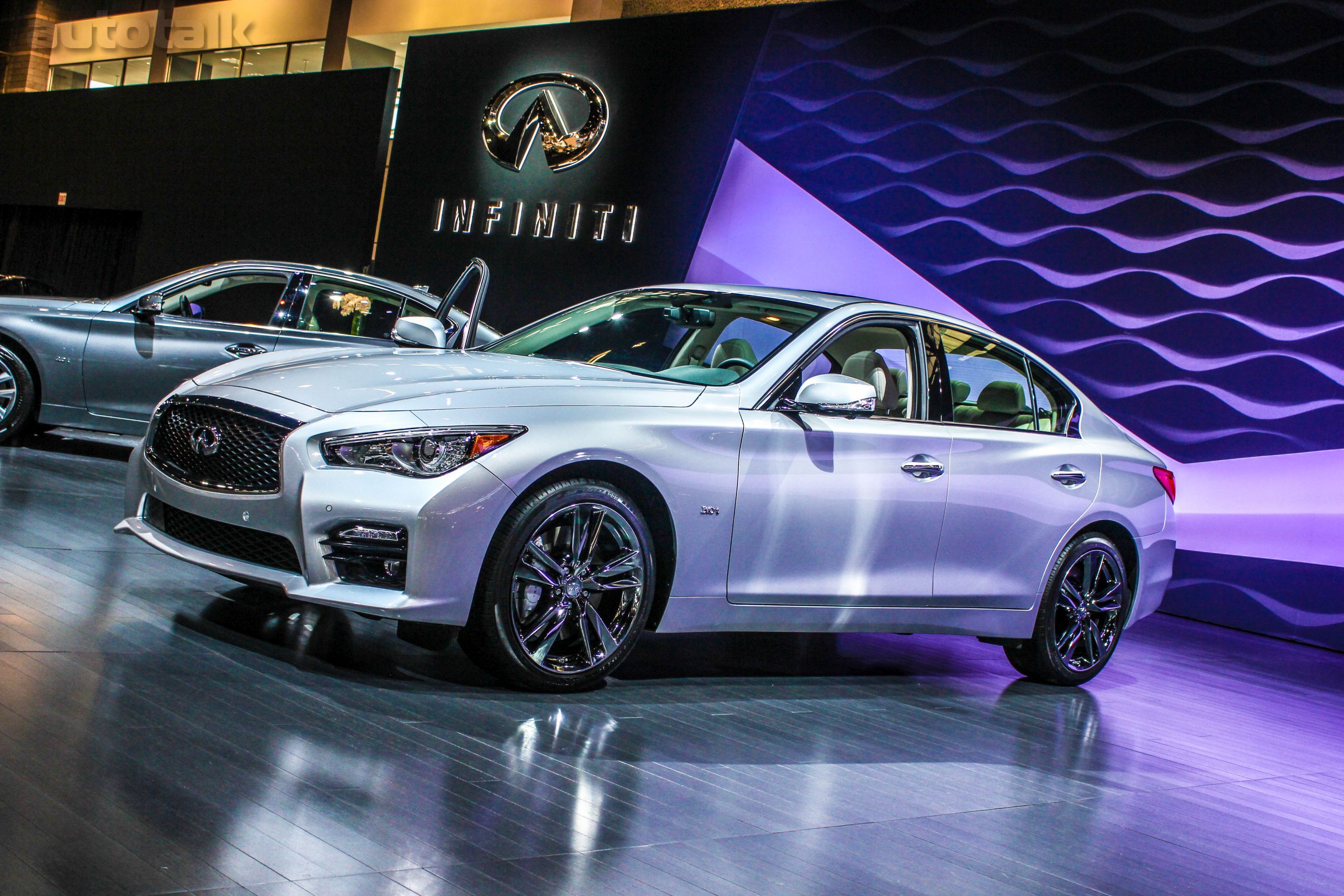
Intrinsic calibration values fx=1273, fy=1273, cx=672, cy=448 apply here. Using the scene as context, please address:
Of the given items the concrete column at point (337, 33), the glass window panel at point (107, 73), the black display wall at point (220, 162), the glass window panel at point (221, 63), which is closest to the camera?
the black display wall at point (220, 162)

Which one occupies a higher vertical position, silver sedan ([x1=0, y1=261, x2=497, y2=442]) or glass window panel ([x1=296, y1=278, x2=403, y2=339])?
glass window panel ([x1=296, y1=278, x2=403, y2=339])

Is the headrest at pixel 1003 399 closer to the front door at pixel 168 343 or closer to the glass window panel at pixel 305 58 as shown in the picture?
the front door at pixel 168 343

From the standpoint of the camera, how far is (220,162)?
62.3ft

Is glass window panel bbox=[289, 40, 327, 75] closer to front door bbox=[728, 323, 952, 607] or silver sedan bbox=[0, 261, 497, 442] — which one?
silver sedan bbox=[0, 261, 497, 442]

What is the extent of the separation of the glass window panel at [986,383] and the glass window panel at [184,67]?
20.0 m

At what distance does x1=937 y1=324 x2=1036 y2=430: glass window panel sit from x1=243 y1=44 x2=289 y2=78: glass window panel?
54.0 ft

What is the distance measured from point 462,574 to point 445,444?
1.35 ft

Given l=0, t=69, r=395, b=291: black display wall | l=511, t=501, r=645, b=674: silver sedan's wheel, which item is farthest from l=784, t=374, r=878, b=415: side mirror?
l=0, t=69, r=395, b=291: black display wall

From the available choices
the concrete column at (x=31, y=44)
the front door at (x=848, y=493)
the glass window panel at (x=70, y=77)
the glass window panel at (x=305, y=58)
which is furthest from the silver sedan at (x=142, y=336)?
the concrete column at (x=31, y=44)

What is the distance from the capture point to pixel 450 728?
381cm

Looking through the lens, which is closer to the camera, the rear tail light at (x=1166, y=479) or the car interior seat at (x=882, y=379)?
the car interior seat at (x=882, y=379)

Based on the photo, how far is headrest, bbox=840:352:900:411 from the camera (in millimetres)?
5238

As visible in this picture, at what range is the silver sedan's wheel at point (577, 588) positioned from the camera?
13.8 feet

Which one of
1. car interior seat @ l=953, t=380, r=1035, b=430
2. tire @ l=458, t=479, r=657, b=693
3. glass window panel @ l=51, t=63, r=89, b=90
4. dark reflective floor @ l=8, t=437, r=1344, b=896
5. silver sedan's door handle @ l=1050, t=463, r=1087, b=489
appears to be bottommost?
dark reflective floor @ l=8, t=437, r=1344, b=896
